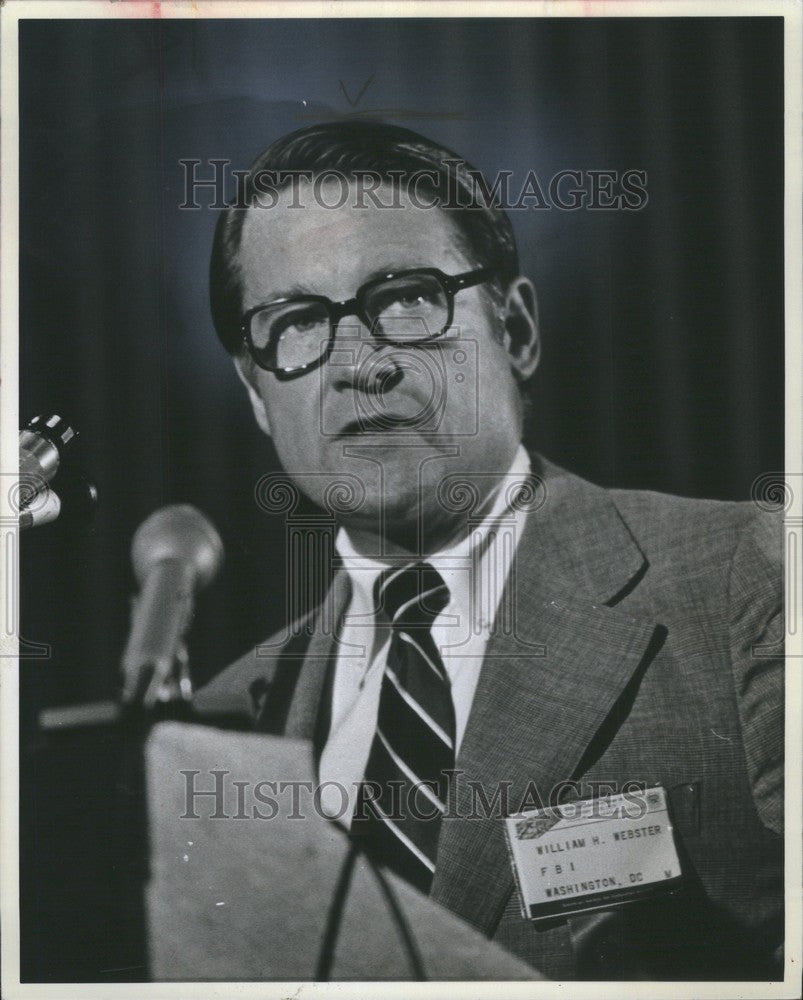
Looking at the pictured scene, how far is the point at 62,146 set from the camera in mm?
2143

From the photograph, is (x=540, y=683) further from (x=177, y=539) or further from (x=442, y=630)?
(x=177, y=539)

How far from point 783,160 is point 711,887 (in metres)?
1.64

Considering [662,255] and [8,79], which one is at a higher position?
[8,79]

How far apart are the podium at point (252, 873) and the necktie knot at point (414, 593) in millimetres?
381

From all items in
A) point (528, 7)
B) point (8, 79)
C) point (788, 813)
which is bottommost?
point (788, 813)

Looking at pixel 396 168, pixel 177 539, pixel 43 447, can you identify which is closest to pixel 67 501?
pixel 43 447

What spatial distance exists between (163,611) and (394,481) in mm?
596

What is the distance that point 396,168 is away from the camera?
82.7 inches

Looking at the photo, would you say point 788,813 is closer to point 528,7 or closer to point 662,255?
point 662,255

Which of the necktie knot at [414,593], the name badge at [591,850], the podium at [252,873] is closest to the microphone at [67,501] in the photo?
the podium at [252,873]

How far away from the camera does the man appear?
2.07 metres

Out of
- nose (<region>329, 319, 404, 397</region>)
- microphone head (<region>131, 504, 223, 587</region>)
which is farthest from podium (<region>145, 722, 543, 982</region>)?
→ nose (<region>329, 319, 404, 397</region>)

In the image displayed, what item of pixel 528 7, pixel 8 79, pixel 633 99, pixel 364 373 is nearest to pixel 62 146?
pixel 8 79

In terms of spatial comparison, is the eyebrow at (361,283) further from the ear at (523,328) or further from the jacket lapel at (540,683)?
the jacket lapel at (540,683)
